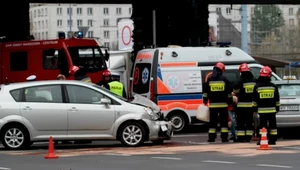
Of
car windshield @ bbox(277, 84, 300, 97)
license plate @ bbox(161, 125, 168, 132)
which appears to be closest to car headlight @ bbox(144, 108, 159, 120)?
license plate @ bbox(161, 125, 168, 132)

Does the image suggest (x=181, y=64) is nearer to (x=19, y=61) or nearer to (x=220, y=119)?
(x=220, y=119)

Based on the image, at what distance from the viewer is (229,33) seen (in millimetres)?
99250

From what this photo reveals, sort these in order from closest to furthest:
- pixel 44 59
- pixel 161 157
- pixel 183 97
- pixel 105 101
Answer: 1. pixel 161 157
2. pixel 105 101
3. pixel 183 97
4. pixel 44 59

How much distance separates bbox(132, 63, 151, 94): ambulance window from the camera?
832 inches

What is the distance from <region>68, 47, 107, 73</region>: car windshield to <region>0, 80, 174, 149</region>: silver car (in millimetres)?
10860

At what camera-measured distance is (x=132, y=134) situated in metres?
16.8

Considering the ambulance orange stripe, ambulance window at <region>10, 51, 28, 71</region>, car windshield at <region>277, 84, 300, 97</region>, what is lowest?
car windshield at <region>277, 84, 300, 97</region>

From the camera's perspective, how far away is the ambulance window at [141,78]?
21.1 metres

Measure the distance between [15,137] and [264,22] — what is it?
11090 cm

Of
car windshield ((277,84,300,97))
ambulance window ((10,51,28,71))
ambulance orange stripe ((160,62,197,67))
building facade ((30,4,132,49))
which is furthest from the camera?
building facade ((30,4,132,49))

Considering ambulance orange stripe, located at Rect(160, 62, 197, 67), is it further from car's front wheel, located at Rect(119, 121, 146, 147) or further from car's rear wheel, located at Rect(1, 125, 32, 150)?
car's rear wheel, located at Rect(1, 125, 32, 150)

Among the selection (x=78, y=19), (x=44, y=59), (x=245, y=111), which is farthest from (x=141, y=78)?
(x=78, y=19)

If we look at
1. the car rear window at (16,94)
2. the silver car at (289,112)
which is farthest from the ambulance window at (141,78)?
the car rear window at (16,94)

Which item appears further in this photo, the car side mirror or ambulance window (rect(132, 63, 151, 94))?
ambulance window (rect(132, 63, 151, 94))
